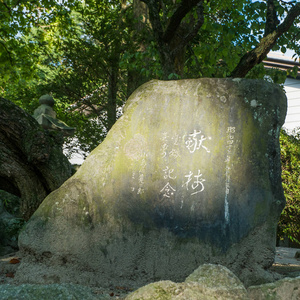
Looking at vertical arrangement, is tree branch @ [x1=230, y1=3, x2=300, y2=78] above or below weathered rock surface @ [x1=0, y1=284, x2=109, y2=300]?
above

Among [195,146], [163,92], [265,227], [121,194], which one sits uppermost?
[163,92]

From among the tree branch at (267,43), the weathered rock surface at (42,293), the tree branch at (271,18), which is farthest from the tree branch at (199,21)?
the weathered rock surface at (42,293)

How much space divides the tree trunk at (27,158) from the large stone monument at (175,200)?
1328mm

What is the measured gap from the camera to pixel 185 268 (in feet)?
12.1

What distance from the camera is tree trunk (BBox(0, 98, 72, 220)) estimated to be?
4.97 metres

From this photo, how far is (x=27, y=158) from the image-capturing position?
201 inches

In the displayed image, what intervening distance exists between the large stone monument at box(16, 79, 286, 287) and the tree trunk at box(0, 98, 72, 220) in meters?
1.33

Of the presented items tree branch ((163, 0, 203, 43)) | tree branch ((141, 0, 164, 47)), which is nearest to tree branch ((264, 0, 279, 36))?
tree branch ((163, 0, 203, 43))

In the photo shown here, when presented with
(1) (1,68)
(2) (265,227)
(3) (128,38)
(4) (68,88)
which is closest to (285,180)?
(2) (265,227)

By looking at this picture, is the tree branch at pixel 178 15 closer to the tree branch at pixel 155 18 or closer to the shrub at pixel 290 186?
the tree branch at pixel 155 18

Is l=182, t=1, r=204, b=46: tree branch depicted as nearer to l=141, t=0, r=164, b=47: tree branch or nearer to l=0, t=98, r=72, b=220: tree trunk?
l=141, t=0, r=164, b=47: tree branch

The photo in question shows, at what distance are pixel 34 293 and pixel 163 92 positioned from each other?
2453 millimetres

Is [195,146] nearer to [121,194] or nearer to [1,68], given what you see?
[121,194]

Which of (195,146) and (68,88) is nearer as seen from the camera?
(195,146)
